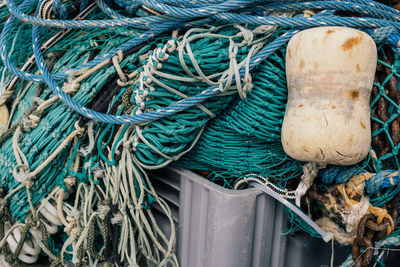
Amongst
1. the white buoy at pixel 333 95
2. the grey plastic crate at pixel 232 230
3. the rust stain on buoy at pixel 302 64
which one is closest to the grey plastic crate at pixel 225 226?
the grey plastic crate at pixel 232 230

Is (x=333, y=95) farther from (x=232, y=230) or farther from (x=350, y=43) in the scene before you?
(x=232, y=230)

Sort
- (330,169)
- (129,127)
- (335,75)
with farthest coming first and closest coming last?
(129,127)
(330,169)
(335,75)

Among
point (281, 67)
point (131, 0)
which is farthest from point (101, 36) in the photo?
point (281, 67)

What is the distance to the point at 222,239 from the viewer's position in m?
0.89

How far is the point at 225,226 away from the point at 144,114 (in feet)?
1.06

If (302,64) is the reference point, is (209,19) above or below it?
above

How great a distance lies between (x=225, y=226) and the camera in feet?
2.90

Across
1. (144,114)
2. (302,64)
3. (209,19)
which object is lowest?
(144,114)

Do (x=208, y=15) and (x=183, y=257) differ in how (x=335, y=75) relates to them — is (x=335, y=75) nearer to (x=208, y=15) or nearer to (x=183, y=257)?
(x=208, y=15)

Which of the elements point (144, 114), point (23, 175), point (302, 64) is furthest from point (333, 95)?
point (23, 175)

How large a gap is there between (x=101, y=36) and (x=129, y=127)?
31 cm

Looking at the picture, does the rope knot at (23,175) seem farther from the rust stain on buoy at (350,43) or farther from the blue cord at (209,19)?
the rust stain on buoy at (350,43)

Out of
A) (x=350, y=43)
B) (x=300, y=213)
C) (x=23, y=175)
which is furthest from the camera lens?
(x=23, y=175)

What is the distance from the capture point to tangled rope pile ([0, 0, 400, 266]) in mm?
832
